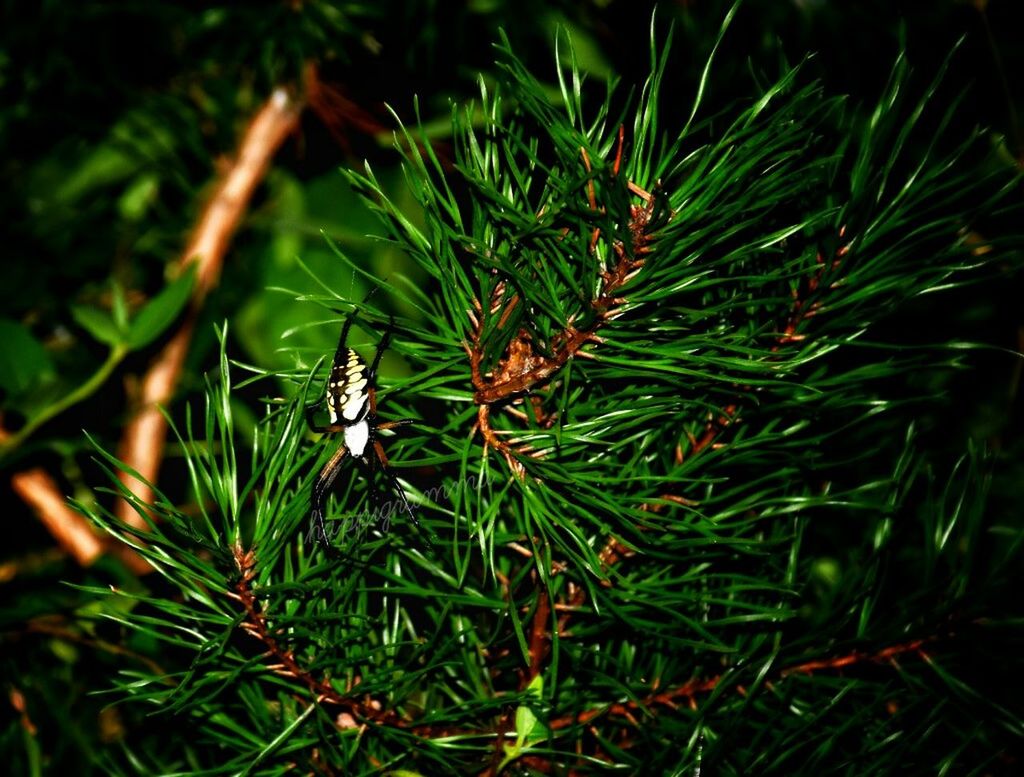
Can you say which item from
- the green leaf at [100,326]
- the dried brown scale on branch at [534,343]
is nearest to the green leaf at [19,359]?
the green leaf at [100,326]

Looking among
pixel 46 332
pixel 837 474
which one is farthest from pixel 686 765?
pixel 46 332

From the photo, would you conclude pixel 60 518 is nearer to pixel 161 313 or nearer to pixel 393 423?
pixel 161 313

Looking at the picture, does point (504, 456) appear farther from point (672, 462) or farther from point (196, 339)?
point (196, 339)

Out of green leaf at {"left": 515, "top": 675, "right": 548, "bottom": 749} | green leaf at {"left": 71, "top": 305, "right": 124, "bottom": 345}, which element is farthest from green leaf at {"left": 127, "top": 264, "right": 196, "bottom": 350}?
green leaf at {"left": 515, "top": 675, "right": 548, "bottom": 749}

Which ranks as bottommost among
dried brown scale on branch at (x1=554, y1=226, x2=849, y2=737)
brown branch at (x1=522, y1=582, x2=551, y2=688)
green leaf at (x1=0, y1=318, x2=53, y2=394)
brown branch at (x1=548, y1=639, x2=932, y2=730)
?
brown branch at (x1=548, y1=639, x2=932, y2=730)

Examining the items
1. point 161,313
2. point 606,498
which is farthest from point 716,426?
point 161,313

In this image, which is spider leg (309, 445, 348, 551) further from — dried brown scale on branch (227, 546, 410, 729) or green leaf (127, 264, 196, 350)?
→ green leaf (127, 264, 196, 350)
